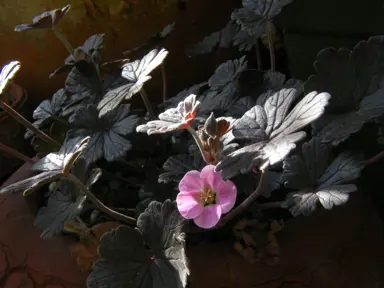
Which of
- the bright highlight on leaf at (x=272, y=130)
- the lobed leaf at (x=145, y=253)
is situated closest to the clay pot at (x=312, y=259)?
the lobed leaf at (x=145, y=253)

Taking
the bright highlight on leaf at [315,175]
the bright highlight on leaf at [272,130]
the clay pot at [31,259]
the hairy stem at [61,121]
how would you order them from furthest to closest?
the hairy stem at [61,121]
the clay pot at [31,259]
the bright highlight on leaf at [315,175]
the bright highlight on leaf at [272,130]

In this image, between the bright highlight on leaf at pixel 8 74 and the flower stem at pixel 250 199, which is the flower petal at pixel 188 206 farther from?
the bright highlight on leaf at pixel 8 74

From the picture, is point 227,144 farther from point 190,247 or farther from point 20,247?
point 20,247

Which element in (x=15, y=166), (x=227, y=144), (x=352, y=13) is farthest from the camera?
(x=15, y=166)

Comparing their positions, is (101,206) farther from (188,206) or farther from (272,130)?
(272,130)

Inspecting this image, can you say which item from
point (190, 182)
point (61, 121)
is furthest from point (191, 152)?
point (61, 121)

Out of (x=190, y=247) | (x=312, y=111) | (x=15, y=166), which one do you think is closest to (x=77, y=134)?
(x=190, y=247)

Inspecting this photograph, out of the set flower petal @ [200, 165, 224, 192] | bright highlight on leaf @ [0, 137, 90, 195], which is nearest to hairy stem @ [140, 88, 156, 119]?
bright highlight on leaf @ [0, 137, 90, 195]
